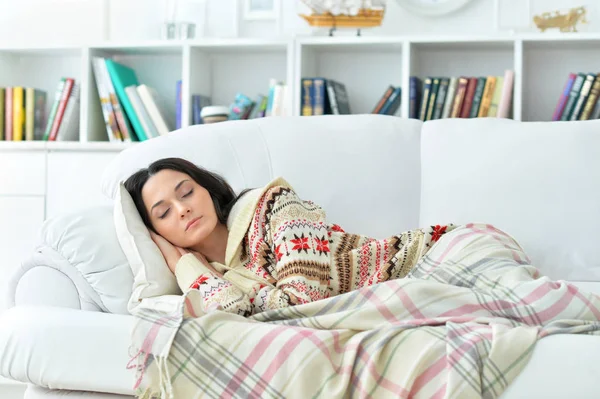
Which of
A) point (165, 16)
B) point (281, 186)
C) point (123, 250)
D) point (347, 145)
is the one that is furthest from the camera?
point (165, 16)

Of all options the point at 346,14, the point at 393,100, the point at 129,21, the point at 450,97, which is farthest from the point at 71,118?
the point at 450,97

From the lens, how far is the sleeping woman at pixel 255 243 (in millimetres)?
1632

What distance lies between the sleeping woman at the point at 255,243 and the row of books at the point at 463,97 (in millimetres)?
1031

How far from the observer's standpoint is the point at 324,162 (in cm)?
212

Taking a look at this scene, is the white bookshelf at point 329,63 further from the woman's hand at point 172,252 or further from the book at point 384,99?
the woman's hand at point 172,252

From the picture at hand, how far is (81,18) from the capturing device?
10.8ft

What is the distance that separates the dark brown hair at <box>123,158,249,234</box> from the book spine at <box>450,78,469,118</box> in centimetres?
113

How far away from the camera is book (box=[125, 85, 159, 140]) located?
296cm

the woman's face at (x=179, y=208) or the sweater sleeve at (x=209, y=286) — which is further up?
the woman's face at (x=179, y=208)

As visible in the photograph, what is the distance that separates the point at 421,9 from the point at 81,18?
4.68 feet

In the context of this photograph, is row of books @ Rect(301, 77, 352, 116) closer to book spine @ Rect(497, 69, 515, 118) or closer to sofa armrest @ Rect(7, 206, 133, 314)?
book spine @ Rect(497, 69, 515, 118)

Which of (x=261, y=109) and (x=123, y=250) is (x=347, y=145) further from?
(x=261, y=109)

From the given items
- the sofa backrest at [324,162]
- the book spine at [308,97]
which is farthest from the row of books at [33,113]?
the sofa backrest at [324,162]

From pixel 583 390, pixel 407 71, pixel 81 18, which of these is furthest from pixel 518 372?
pixel 81 18
